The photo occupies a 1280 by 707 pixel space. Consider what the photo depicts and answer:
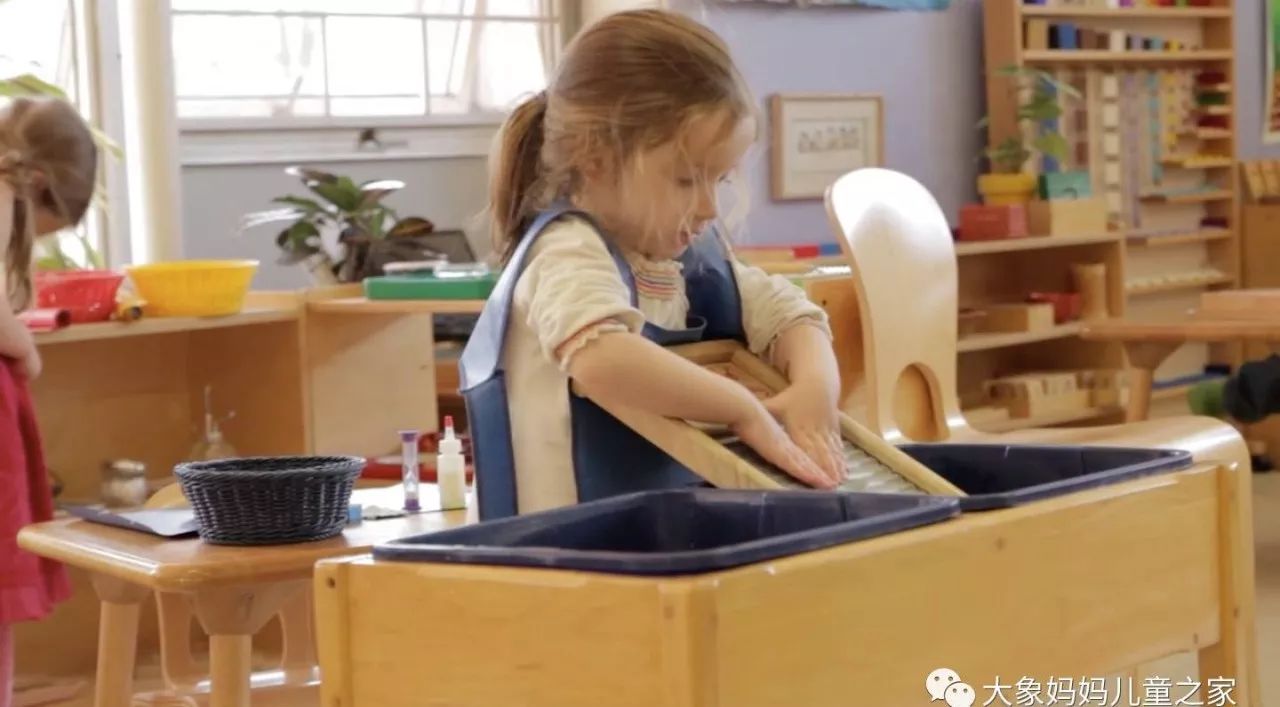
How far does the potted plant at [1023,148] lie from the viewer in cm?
610

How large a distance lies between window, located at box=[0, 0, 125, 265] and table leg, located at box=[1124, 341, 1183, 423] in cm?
246

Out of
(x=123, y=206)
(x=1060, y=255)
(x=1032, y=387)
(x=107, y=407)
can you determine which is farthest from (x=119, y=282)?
(x=1060, y=255)

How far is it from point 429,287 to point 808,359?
1699 mm

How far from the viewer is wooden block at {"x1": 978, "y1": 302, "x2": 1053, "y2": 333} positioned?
19.1ft

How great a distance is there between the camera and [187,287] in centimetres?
378

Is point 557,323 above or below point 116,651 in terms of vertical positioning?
above

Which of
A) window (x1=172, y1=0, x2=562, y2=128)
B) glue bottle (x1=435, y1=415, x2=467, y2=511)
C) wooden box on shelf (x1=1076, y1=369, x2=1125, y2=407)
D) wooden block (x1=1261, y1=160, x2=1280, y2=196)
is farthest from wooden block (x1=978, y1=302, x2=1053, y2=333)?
glue bottle (x1=435, y1=415, x2=467, y2=511)

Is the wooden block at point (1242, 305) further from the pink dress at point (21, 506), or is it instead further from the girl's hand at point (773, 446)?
the girl's hand at point (773, 446)

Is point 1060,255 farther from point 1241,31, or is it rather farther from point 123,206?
point 123,206

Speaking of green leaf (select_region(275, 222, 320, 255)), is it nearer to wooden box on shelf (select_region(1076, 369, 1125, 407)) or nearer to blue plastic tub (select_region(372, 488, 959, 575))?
wooden box on shelf (select_region(1076, 369, 1125, 407))

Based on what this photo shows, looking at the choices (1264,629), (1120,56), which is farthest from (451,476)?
(1120,56)

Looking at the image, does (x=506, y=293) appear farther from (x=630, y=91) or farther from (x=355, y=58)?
(x=355, y=58)

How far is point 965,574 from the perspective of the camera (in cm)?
145

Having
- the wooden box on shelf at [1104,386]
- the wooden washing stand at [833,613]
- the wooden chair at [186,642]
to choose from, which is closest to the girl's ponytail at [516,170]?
the wooden washing stand at [833,613]
